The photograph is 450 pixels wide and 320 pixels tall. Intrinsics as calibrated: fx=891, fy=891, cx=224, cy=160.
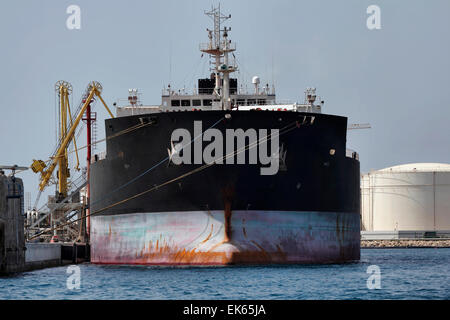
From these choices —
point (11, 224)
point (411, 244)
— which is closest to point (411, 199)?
point (411, 244)

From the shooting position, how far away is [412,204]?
279 ft

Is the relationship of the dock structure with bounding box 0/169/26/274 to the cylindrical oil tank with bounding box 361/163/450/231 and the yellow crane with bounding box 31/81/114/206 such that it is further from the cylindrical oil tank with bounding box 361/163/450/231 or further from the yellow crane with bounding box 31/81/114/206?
the cylindrical oil tank with bounding box 361/163/450/231

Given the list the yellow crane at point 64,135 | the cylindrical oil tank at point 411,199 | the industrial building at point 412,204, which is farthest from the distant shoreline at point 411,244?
the yellow crane at point 64,135

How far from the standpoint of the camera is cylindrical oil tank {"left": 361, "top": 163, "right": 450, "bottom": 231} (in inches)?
3339

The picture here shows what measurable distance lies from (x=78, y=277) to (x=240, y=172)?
22.0ft

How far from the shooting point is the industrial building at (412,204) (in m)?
84.8

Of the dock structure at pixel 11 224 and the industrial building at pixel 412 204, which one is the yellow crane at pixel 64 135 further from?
the industrial building at pixel 412 204

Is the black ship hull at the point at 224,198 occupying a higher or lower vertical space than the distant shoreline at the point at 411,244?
higher
